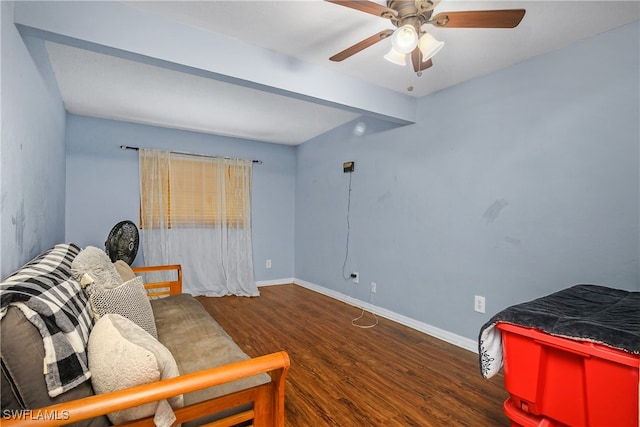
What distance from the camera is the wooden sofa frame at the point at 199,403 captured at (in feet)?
2.38

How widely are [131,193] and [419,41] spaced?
3.58 metres

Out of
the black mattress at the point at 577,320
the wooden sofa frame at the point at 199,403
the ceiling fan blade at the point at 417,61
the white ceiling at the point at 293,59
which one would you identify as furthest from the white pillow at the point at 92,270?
the ceiling fan blade at the point at 417,61

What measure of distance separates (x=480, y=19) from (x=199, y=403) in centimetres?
191

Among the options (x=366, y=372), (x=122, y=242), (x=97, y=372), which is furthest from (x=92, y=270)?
(x=366, y=372)

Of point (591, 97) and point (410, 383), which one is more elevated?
point (591, 97)

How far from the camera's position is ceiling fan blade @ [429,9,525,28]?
1326 mm

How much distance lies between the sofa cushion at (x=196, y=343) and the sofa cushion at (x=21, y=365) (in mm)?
421

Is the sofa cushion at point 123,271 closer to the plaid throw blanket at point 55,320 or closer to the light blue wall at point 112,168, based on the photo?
the plaid throw blanket at point 55,320

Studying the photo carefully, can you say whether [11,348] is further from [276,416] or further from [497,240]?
[497,240]

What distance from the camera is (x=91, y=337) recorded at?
1.03 meters

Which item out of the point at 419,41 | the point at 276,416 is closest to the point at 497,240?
the point at 419,41

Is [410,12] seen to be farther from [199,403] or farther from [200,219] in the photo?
[200,219]

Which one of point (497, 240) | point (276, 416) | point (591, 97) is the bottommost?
point (276, 416)

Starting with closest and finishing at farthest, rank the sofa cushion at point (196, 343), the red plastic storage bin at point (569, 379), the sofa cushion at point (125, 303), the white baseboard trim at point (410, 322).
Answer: the red plastic storage bin at point (569, 379) → the sofa cushion at point (196, 343) → the sofa cushion at point (125, 303) → the white baseboard trim at point (410, 322)
